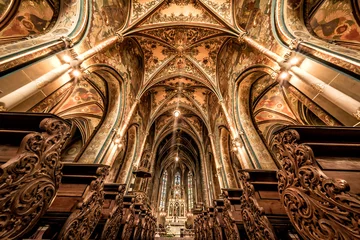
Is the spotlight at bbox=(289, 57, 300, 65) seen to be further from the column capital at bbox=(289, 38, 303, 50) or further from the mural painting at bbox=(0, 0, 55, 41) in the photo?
the mural painting at bbox=(0, 0, 55, 41)

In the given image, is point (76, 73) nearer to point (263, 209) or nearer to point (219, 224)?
point (263, 209)

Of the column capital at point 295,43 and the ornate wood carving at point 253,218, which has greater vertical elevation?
the column capital at point 295,43

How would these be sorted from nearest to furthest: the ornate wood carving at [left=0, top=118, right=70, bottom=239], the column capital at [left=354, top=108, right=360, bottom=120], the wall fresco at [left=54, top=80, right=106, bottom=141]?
the ornate wood carving at [left=0, top=118, right=70, bottom=239] < the column capital at [left=354, top=108, right=360, bottom=120] < the wall fresco at [left=54, top=80, right=106, bottom=141]

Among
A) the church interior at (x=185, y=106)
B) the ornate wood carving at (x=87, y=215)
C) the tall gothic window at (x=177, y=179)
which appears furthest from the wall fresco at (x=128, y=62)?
the tall gothic window at (x=177, y=179)

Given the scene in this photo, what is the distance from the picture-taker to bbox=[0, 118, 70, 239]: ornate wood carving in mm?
1147

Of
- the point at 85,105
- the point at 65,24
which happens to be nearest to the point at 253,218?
the point at 65,24

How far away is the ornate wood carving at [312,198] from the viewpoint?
3.23ft

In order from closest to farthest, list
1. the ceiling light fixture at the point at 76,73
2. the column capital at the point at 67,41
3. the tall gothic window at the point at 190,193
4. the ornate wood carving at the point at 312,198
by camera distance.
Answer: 1. the ornate wood carving at the point at 312,198
2. the column capital at the point at 67,41
3. the ceiling light fixture at the point at 76,73
4. the tall gothic window at the point at 190,193

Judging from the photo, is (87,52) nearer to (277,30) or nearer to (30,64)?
(30,64)

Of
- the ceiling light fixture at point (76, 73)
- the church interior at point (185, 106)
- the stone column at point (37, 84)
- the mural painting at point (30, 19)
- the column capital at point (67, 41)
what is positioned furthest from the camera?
the mural painting at point (30, 19)

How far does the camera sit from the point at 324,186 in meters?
1.13

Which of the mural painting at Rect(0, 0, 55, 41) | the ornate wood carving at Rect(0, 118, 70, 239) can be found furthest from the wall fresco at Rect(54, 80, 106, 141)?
the ornate wood carving at Rect(0, 118, 70, 239)

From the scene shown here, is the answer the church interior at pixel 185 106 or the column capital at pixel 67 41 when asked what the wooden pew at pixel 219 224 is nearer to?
the church interior at pixel 185 106

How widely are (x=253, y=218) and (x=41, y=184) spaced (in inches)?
108
